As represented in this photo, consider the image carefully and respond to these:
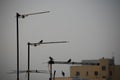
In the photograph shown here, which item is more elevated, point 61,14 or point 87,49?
point 61,14

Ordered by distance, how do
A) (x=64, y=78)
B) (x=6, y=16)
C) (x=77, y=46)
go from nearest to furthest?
(x=64, y=78) → (x=77, y=46) → (x=6, y=16)

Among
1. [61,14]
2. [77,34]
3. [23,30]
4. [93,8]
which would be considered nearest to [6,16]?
[23,30]

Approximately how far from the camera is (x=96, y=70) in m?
3.33

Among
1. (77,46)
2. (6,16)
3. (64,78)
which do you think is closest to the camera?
(64,78)

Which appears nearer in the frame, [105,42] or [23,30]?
[105,42]

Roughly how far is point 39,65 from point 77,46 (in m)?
0.77

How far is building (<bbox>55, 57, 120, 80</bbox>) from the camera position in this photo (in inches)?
128

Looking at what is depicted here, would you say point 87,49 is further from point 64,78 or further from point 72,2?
point 72,2

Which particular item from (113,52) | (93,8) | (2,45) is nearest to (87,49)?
(113,52)

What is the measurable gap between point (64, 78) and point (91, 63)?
1.70 ft

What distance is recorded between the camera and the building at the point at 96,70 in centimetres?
326

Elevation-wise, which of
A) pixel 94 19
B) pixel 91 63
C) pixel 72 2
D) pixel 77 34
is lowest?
pixel 91 63

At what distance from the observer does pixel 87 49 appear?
11.8 ft

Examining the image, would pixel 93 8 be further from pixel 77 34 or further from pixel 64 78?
pixel 64 78
